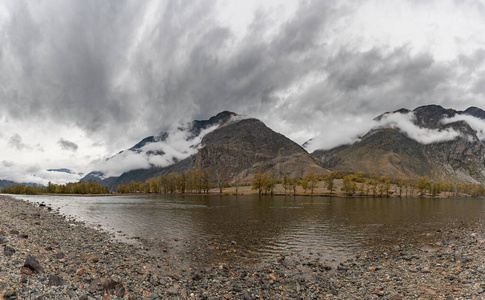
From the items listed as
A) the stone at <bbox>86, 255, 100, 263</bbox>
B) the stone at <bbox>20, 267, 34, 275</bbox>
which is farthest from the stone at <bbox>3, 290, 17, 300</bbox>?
the stone at <bbox>86, 255, 100, 263</bbox>

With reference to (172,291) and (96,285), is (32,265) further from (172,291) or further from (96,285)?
(172,291)

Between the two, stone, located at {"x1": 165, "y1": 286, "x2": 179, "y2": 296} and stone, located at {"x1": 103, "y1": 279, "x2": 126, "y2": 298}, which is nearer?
stone, located at {"x1": 103, "y1": 279, "x2": 126, "y2": 298}

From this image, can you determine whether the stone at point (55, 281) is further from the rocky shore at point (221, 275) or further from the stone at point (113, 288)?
the stone at point (113, 288)

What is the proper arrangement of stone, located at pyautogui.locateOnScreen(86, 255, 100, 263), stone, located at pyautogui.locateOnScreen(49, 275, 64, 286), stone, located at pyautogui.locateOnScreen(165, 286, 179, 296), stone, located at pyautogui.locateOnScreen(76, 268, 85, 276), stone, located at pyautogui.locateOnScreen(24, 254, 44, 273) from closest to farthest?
stone, located at pyautogui.locateOnScreen(49, 275, 64, 286), stone, located at pyautogui.locateOnScreen(24, 254, 44, 273), stone, located at pyautogui.locateOnScreen(165, 286, 179, 296), stone, located at pyautogui.locateOnScreen(76, 268, 85, 276), stone, located at pyautogui.locateOnScreen(86, 255, 100, 263)

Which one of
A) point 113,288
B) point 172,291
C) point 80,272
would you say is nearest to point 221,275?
point 172,291

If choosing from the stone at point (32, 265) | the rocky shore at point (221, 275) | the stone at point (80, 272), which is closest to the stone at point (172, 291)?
the rocky shore at point (221, 275)

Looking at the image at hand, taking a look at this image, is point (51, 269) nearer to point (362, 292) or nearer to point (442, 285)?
point (362, 292)

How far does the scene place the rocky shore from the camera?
13.8 meters

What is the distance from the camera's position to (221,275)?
1920 cm

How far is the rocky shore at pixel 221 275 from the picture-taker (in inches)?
544

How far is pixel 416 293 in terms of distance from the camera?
15.0 m

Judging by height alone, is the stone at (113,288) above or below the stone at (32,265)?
below

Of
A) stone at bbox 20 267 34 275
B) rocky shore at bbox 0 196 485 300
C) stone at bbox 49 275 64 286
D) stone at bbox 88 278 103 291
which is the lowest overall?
rocky shore at bbox 0 196 485 300

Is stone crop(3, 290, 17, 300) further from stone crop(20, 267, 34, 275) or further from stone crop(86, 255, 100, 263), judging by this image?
stone crop(86, 255, 100, 263)
